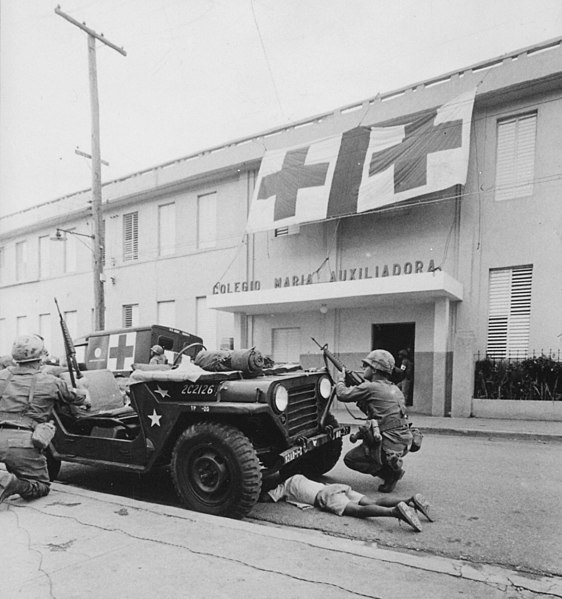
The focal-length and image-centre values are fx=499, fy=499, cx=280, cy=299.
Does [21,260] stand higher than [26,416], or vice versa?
[21,260]

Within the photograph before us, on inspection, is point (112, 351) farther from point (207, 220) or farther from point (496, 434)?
point (496, 434)

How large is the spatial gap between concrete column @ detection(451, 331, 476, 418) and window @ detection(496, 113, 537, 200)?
3.52 meters

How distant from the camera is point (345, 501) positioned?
435cm

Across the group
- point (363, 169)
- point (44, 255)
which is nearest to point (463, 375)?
point (363, 169)

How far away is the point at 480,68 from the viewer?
12195 mm

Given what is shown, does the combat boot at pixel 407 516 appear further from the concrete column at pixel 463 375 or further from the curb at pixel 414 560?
the concrete column at pixel 463 375

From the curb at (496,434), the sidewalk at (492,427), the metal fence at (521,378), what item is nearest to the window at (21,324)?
the sidewalk at (492,427)

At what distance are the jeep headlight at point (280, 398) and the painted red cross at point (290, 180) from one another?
9780 mm

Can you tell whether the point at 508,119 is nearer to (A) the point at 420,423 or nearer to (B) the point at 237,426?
(A) the point at 420,423

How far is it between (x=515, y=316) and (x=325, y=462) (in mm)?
7983

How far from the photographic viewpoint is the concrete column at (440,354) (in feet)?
38.4

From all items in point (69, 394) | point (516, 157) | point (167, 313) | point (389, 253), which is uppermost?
point (516, 157)

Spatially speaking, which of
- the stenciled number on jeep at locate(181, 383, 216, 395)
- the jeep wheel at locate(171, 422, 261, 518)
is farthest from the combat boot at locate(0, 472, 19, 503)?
the stenciled number on jeep at locate(181, 383, 216, 395)

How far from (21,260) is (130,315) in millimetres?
8244
